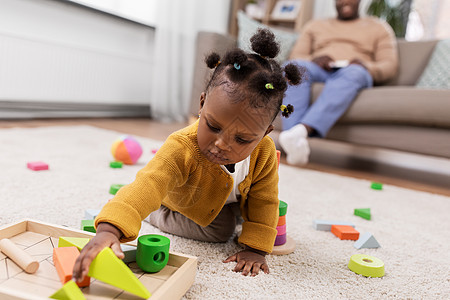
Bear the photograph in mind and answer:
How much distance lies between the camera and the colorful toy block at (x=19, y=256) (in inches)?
23.4

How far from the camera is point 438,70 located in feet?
7.22

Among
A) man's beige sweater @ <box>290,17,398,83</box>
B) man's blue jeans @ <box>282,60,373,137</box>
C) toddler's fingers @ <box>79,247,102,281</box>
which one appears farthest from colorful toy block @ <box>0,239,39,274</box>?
man's beige sweater @ <box>290,17,398,83</box>

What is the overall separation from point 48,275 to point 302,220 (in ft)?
2.39

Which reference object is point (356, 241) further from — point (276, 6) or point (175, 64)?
point (276, 6)

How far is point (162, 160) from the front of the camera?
71 centimetres

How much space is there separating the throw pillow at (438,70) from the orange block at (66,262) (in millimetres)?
2161

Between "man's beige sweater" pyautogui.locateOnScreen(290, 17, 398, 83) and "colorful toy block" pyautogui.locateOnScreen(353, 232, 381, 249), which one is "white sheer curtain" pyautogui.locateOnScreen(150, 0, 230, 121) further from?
"colorful toy block" pyautogui.locateOnScreen(353, 232, 381, 249)

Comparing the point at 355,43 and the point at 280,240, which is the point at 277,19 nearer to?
the point at 355,43

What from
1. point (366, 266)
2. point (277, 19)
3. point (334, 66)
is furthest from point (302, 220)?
point (277, 19)

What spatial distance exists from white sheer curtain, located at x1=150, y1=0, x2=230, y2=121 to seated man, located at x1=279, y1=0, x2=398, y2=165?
1.23 m

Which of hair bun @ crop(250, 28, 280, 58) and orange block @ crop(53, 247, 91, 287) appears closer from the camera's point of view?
orange block @ crop(53, 247, 91, 287)

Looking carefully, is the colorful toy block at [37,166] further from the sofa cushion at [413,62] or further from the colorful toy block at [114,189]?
the sofa cushion at [413,62]

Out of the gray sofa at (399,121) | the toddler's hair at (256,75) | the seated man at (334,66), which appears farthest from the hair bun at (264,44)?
the gray sofa at (399,121)

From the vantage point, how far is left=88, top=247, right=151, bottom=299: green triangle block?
21.1 inches
